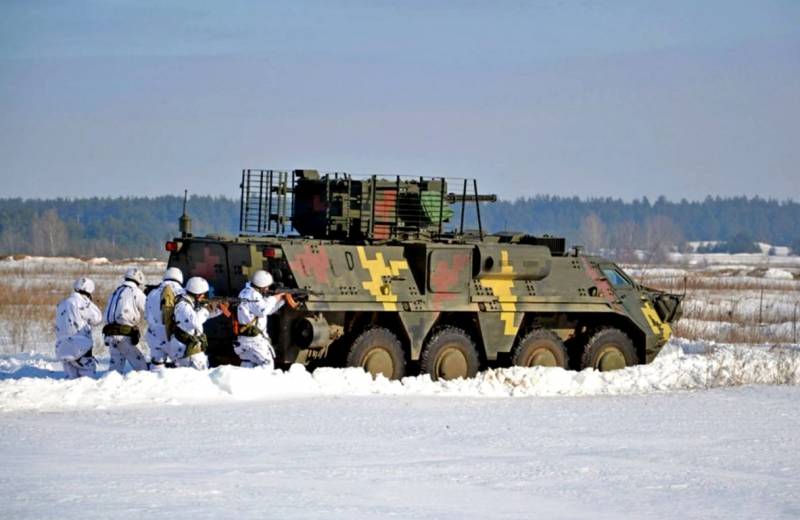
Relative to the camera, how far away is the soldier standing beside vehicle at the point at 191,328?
17.7m

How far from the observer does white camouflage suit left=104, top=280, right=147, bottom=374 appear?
1814 centimetres

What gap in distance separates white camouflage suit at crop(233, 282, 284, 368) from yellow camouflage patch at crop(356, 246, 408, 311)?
144 cm

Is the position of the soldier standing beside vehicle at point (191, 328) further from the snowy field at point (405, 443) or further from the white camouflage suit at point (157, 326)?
the snowy field at point (405, 443)

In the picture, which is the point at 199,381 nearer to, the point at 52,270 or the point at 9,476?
the point at 9,476

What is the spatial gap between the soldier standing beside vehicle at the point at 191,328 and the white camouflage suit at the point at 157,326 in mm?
154

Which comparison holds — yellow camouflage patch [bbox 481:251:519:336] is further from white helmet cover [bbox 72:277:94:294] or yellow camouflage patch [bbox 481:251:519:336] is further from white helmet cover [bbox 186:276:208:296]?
white helmet cover [bbox 72:277:94:294]

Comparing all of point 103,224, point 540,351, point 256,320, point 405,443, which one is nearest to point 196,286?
point 256,320

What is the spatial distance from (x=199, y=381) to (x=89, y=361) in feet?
6.49

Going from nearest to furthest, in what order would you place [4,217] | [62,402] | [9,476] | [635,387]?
[9,476] → [62,402] → [635,387] → [4,217]

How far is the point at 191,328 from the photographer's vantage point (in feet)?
58.2

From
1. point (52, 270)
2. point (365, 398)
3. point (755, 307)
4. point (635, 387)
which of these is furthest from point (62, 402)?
point (52, 270)

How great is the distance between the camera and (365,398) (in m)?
17.2

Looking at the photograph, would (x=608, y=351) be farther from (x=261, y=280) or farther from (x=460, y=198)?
(x=261, y=280)

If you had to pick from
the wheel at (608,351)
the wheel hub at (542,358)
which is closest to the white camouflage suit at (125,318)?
the wheel hub at (542,358)
